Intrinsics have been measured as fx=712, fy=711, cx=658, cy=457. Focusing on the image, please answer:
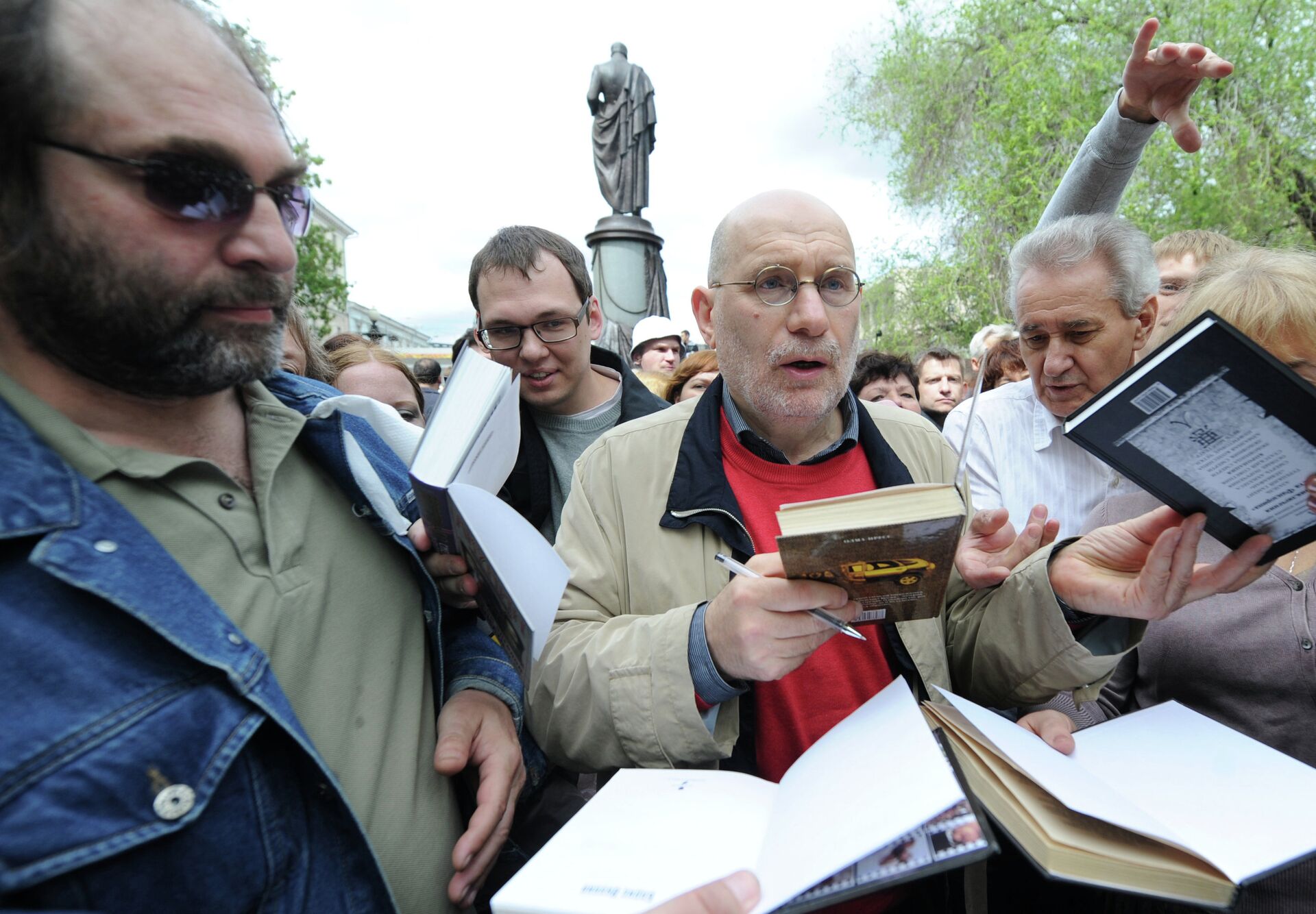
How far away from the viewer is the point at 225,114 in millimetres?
1119

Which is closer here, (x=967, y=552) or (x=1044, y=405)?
(x=967, y=552)

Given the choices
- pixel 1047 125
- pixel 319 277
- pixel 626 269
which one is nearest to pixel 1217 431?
pixel 626 269

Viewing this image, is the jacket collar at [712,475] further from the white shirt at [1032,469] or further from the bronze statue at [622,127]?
the bronze statue at [622,127]

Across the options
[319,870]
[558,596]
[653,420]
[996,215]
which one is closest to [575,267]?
[653,420]

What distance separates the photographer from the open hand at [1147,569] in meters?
1.24

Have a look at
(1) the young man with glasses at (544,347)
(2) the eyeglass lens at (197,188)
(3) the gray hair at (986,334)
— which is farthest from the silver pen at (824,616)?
(3) the gray hair at (986,334)

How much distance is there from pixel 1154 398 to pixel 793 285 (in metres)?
0.93

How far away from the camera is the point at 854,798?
977 mm

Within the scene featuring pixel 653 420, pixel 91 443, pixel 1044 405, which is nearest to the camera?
pixel 91 443

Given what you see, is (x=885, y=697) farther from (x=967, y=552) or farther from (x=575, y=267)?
(x=575, y=267)

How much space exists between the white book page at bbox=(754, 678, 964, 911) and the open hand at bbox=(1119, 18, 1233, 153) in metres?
2.09

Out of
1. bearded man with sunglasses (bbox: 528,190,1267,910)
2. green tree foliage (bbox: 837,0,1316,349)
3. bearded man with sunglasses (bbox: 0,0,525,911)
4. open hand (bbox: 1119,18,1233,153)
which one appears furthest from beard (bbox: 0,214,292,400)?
green tree foliage (bbox: 837,0,1316,349)

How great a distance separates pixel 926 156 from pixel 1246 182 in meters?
5.78

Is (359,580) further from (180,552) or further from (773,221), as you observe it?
(773,221)
